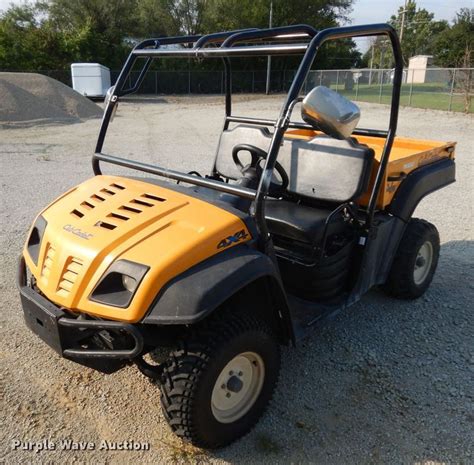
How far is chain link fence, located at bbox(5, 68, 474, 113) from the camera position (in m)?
20.3

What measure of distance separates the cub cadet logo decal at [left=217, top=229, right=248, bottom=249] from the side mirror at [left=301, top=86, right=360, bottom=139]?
59 centimetres

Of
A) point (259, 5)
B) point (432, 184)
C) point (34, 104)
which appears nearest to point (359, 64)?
point (259, 5)

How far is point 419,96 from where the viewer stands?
82.5ft

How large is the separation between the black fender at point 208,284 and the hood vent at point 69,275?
0.41 m

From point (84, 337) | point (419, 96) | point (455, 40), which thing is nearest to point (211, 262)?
point (84, 337)

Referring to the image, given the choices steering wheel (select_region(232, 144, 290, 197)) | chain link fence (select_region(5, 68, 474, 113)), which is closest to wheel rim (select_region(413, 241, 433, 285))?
steering wheel (select_region(232, 144, 290, 197))

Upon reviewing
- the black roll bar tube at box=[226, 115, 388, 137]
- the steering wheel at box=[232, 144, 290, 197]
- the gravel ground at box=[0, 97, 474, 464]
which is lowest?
the gravel ground at box=[0, 97, 474, 464]

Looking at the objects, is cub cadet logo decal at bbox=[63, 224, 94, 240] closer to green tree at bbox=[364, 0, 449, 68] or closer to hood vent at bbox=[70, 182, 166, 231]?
hood vent at bbox=[70, 182, 166, 231]

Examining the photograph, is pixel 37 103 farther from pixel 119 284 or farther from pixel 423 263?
pixel 119 284

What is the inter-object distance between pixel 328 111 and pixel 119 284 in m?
1.17

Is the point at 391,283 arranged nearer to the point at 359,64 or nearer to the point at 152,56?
the point at 152,56

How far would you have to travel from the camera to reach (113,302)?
A: 207cm

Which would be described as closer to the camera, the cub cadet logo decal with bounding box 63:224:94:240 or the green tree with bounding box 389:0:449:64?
the cub cadet logo decal with bounding box 63:224:94:240

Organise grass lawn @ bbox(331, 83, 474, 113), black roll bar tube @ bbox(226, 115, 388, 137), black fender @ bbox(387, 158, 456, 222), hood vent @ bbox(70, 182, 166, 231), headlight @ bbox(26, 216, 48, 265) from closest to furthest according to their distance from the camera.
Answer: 1. hood vent @ bbox(70, 182, 166, 231)
2. headlight @ bbox(26, 216, 48, 265)
3. black fender @ bbox(387, 158, 456, 222)
4. black roll bar tube @ bbox(226, 115, 388, 137)
5. grass lawn @ bbox(331, 83, 474, 113)
